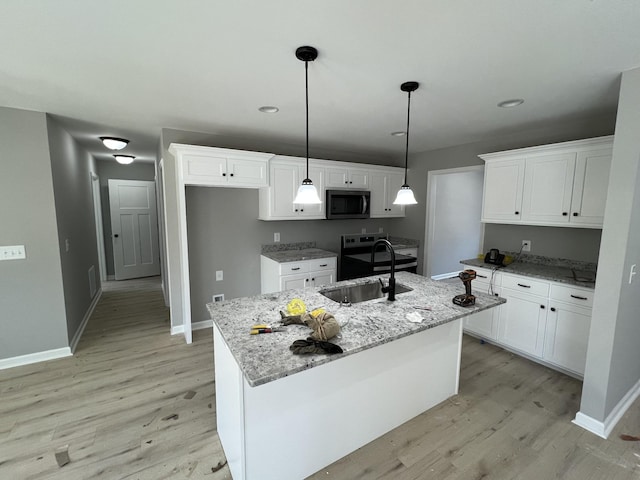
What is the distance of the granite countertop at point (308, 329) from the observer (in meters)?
1.28

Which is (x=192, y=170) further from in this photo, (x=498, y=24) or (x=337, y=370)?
(x=498, y=24)

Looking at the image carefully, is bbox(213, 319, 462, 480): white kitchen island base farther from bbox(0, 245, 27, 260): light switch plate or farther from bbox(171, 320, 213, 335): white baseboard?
bbox(0, 245, 27, 260): light switch plate

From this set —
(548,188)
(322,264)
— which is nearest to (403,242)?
(322,264)

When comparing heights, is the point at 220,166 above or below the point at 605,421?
above

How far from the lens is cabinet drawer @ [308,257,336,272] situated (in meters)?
3.74

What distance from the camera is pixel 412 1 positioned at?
123cm

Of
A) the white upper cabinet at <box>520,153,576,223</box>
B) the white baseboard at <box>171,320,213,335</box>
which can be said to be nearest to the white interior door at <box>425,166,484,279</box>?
the white upper cabinet at <box>520,153,576,223</box>

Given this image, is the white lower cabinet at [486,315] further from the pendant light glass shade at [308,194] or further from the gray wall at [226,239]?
the gray wall at [226,239]

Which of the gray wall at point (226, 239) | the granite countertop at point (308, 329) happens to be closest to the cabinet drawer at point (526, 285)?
the granite countertop at point (308, 329)

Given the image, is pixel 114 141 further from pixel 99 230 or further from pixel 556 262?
pixel 556 262

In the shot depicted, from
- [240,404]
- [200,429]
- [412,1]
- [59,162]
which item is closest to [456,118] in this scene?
[412,1]

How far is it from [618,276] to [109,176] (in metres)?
7.58

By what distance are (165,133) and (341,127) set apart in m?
1.94

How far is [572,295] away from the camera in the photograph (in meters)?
2.58
